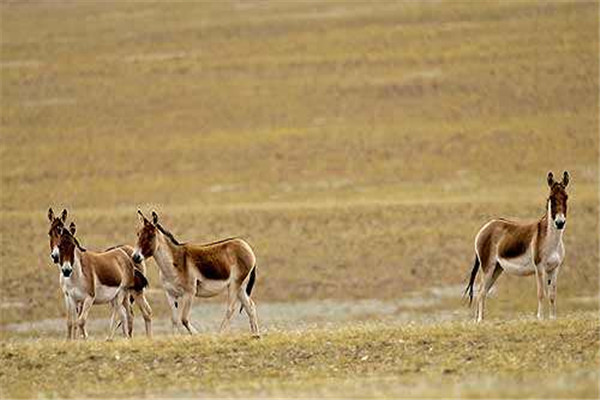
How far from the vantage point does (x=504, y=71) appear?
71562mm

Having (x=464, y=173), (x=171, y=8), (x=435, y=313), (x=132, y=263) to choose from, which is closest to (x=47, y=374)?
(x=132, y=263)

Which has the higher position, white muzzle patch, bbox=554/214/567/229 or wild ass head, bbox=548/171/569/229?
wild ass head, bbox=548/171/569/229

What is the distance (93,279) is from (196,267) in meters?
1.63

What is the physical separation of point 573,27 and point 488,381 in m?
62.9

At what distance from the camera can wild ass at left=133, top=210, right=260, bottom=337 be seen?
21422 millimetres

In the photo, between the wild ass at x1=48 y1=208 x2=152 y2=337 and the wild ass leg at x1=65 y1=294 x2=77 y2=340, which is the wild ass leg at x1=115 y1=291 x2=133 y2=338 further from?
the wild ass leg at x1=65 y1=294 x2=77 y2=340

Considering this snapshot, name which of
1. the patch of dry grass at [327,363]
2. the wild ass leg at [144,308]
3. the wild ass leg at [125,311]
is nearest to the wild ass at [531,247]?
the patch of dry grass at [327,363]

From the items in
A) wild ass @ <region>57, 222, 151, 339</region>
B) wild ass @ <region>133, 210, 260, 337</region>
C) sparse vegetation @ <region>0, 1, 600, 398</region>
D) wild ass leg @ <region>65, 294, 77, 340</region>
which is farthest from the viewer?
wild ass @ <region>133, 210, 260, 337</region>

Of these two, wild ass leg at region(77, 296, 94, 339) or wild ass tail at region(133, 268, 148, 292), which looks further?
wild ass tail at region(133, 268, 148, 292)

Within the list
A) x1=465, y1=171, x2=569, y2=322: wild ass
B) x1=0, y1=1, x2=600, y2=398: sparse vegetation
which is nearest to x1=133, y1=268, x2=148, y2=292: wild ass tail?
x1=0, y1=1, x2=600, y2=398: sparse vegetation

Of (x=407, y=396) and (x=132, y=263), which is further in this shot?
(x=132, y=263)

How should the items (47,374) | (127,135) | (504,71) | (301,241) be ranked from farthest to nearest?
(504,71)
(127,135)
(301,241)
(47,374)

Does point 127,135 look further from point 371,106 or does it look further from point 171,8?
point 171,8

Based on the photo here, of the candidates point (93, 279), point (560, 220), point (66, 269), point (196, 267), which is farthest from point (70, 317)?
point (560, 220)
